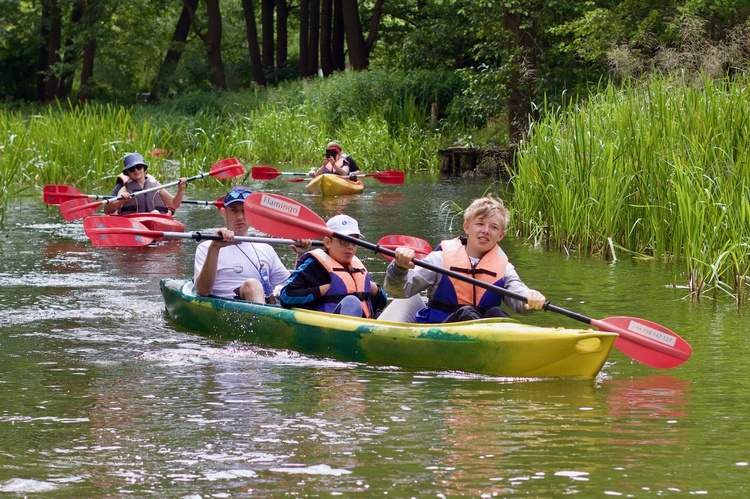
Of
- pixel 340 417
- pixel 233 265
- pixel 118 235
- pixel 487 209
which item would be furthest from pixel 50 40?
pixel 340 417

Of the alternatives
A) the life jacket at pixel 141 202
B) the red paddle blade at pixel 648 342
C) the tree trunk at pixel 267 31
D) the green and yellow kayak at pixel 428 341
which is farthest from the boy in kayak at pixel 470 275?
the tree trunk at pixel 267 31

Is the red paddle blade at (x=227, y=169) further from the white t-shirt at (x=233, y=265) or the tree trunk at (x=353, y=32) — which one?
the tree trunk at (x=353, y=32)

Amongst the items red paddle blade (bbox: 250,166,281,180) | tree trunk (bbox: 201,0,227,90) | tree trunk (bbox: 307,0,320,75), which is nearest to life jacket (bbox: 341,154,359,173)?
red paddle blade (bbox: 250,166,281,180)

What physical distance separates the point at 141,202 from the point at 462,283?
6.41 metres

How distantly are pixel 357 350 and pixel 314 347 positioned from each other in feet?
1.08

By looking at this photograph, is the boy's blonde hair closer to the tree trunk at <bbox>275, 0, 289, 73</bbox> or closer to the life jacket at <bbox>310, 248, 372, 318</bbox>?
the life jacket at <bbox>310, 248, 372, 318</bbox>

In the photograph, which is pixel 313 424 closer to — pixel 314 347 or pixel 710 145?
pixel 314 347

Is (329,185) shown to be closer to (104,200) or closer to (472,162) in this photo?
(472,162)

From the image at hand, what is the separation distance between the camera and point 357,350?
6.27 m

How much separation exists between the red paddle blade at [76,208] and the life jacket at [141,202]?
0.31 m

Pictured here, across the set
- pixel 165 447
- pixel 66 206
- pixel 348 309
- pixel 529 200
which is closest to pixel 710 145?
pixel 529 200

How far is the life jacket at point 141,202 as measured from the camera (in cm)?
1202

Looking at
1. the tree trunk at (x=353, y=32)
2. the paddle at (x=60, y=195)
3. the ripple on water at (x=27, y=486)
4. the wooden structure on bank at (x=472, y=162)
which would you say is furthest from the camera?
the tree trunk at (x=353, y=32)

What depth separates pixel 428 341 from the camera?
235 inches
